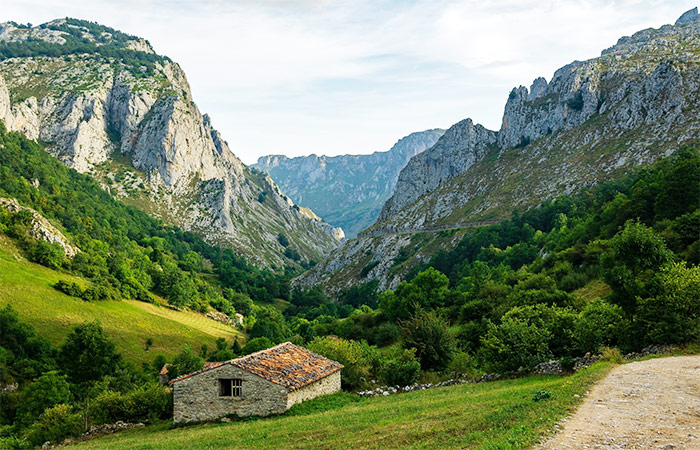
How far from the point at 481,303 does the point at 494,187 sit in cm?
11761

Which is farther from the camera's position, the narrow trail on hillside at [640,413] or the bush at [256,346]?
the bush at [256,346]

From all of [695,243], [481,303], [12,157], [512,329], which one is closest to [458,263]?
[481,303]

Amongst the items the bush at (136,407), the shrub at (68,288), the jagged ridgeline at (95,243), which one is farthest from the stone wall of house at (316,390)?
the jagged ridgeline at (95,243)

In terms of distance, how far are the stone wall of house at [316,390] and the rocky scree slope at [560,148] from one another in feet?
320

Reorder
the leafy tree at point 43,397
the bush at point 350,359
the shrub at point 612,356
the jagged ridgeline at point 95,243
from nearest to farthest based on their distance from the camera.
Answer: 1. the shrub at point 612,356
2. the bush at point 350,359
3. the leafy tree at point 43,397
4. the jagged ridgeline at point 95,243

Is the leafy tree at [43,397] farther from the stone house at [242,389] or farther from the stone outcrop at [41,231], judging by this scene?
the stone outcrop at [41,231]

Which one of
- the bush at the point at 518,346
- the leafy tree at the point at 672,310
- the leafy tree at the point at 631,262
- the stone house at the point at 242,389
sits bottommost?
the stone house at the point at 242,389

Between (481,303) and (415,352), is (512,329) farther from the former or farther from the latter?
(481,303)

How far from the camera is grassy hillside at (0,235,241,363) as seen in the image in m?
76.2

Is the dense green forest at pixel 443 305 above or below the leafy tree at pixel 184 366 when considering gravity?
above

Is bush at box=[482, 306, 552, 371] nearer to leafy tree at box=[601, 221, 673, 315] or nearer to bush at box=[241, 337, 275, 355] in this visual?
leafy tree at box=[601, 221, 673, 315]

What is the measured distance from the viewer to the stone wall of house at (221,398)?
94.5ft

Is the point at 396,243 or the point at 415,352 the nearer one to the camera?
the point at 415,352

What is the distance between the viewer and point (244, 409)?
29.3m
